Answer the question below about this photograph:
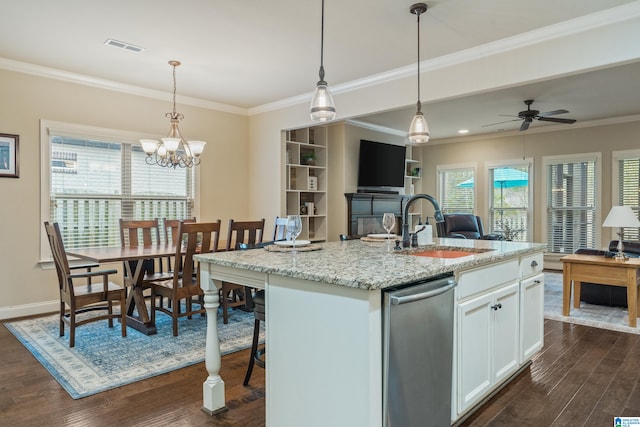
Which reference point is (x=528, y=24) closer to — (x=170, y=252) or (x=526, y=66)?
(x=526, y=66)

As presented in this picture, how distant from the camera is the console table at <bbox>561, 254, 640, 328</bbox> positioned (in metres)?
3.82

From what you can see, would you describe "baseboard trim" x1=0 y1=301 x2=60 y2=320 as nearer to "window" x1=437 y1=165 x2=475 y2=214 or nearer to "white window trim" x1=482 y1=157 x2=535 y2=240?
"window" x1=437 y1=165 x2=475 y2=214

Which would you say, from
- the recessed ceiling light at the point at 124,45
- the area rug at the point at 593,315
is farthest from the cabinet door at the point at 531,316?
the recessed ceiling light at the point at 124,45

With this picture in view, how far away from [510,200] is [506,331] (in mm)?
6297

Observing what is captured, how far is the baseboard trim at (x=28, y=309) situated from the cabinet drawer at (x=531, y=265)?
4.72m

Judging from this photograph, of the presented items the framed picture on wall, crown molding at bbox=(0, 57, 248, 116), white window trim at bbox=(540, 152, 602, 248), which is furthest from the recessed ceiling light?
white window trim at bbox=(540, 152, 602, 248)

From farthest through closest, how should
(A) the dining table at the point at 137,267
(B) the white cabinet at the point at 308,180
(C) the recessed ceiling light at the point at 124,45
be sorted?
1. (B) the white cabinet at the point at 308,180
2. (C) the recessed ceiling light at the point at 124,45
3. (A) the dining table at the point at 137,267

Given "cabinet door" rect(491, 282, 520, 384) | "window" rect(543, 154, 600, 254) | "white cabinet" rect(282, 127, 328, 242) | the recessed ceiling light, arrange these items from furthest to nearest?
1. "window" rect(543, 154, 600, 254)
2. "white cabinet" rect(282, 127, 328, 242)
3. the recessed ceiling light
4. "cabinet door" rect(491, 282, 520, 384)

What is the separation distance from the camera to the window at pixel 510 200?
7.82 meters

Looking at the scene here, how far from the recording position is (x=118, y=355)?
311cm

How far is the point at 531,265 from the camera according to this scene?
278 cm

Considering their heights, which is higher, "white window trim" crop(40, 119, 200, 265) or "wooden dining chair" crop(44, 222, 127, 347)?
"white window trim" crop(40, 119, 200, 265)

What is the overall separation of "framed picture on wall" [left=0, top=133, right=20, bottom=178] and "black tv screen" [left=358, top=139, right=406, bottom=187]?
190 inches

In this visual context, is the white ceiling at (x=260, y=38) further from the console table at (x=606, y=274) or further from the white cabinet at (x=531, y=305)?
the console table at (x=606, y=274)
